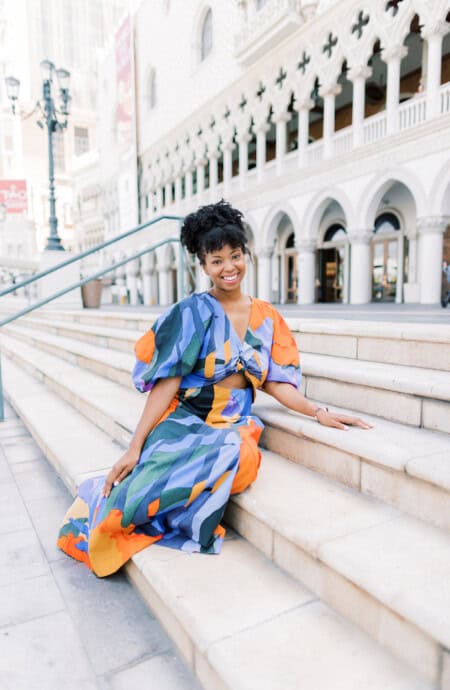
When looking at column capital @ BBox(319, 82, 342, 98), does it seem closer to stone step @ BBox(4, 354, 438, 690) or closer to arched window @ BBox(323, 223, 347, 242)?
arched window @ BBox(323, 223, 347, 242)

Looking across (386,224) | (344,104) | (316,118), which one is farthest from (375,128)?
(316,118)

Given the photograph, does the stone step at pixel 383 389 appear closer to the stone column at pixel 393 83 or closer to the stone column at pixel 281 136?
the stone column at pixel 393 83

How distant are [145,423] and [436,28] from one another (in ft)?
43.7

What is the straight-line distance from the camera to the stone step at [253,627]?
1.14 m

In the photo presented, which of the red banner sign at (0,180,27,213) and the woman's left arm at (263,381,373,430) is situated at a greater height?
the red banner sign at (0,180,27,213)

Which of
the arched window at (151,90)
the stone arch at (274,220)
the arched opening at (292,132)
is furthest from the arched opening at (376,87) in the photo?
the arched window at (151,90)

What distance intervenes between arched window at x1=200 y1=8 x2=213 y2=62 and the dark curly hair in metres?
22.5

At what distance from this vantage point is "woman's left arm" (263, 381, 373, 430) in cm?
199

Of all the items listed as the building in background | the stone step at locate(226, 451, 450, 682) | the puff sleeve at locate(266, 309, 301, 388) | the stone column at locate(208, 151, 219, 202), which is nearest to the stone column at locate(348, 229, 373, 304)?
the stone column at locate(208, 151, 219, 202)

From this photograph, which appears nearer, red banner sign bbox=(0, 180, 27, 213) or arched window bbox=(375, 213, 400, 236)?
arched window bbox=(375, 213, 400, 236)

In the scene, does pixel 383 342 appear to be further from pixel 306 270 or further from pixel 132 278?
pixel 132 278

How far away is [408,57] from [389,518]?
17562 mm

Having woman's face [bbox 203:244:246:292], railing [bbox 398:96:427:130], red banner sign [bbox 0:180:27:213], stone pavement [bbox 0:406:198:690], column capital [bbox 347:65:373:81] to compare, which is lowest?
stone pavement [bbox 0:406:198:690]

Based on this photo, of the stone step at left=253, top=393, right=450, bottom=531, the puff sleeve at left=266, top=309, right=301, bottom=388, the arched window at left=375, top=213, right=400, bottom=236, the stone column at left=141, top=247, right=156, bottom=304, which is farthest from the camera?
the stone column at left=141, top=247, right=156, bottom=304
